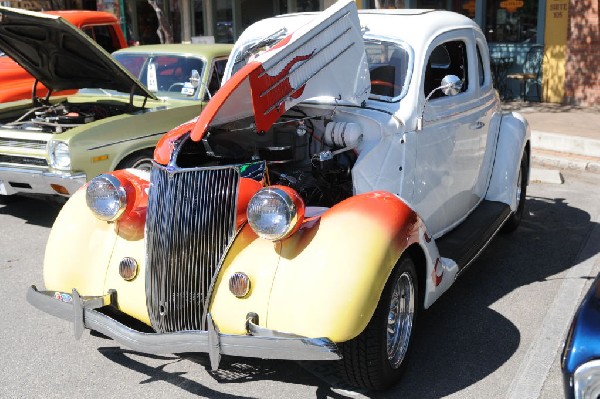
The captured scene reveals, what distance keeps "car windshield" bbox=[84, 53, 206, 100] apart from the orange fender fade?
4293mm

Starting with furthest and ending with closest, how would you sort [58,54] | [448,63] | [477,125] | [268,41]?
[58,54], [448,63], [477,125], [268,41]

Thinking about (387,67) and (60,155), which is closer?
(387,67)

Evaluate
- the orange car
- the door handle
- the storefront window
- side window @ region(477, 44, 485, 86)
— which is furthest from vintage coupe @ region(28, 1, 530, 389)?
the storefront window

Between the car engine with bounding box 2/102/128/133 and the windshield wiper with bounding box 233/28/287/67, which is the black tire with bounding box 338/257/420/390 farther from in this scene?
the car engine with bounding box 2/102/128/133

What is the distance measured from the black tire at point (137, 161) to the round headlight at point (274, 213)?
Result: 11.5ft

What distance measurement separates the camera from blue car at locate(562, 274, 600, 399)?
98.1 inches

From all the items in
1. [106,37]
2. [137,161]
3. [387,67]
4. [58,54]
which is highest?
[106,37]

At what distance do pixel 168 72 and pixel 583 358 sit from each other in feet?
19.8

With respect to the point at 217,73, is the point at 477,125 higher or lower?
lower

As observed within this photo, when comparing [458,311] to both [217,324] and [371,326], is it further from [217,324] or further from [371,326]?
[217,324]

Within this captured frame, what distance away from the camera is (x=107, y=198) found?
377 cm

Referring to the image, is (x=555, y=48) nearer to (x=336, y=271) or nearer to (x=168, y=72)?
(x=168, y=72)

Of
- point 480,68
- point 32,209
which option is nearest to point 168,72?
point 32,209

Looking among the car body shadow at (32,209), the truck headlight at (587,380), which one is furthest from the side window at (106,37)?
the truck headlight at (587,380)
